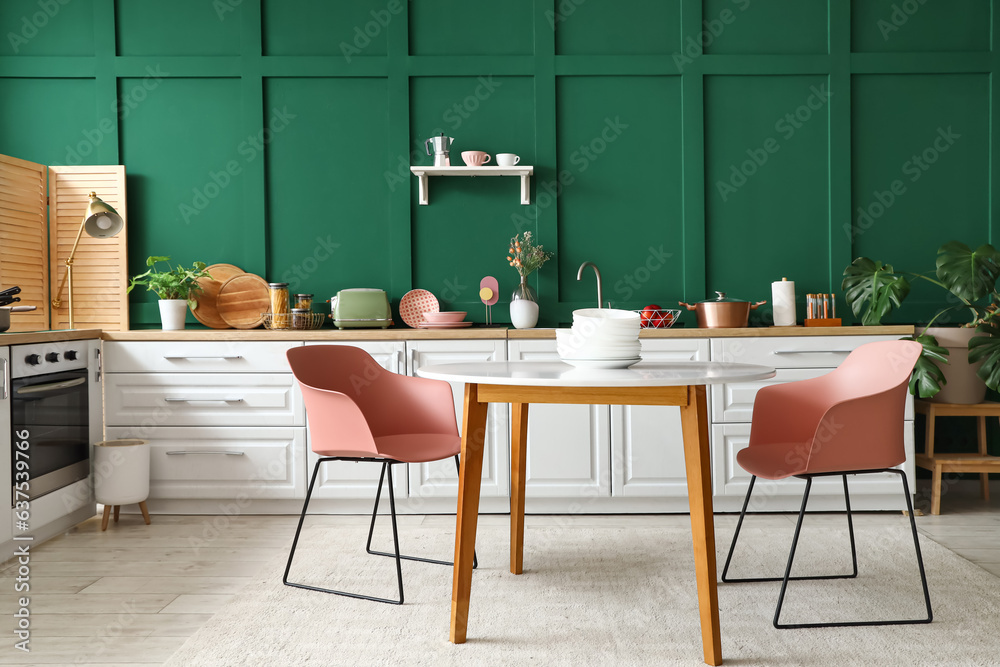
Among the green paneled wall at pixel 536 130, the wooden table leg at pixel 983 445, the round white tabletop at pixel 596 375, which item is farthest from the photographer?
the green paneled wall at pixel 536 130

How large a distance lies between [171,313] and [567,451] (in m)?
2.05

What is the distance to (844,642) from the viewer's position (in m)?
2.01

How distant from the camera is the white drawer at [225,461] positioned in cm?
337

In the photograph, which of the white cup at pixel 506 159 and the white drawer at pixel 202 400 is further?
the white cup at pixel 506 159

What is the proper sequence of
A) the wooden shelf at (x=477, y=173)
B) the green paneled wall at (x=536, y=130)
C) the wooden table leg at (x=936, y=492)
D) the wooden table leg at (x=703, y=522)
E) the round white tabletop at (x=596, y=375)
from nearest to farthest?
1. the round white tabletop at (x=596, y=375)
2. the wooden table leg at (x=703, y=522)
3. the wooden table leg at (x=936, y=492)
4. the wooden shelf at (x=477, y=173)
5. the green paneled wall at (x=536, y=130)

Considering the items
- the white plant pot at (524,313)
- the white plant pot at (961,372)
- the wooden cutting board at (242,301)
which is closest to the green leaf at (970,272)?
the white plant pot at (961,372)

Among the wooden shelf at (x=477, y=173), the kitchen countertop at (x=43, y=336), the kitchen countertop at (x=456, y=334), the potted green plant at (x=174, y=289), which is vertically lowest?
the kitchen countertop at (x=456, y=334)

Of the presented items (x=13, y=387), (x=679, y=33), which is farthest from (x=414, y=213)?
(x=13, y=387)

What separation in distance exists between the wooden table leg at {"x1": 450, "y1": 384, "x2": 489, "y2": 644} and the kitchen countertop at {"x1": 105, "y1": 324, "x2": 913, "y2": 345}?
1.31 meters

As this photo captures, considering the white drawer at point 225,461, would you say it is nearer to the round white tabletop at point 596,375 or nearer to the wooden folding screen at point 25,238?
the wooden folding screen at point 25,238

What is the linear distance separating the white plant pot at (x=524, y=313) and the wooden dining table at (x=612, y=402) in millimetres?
1482

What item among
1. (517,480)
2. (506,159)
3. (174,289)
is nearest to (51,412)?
(174,289)

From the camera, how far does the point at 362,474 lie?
11.0 ft

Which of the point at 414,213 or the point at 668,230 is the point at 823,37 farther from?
the point at 414,213
